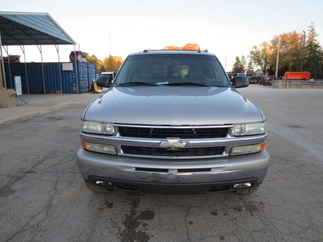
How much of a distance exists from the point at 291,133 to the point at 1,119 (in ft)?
29.4

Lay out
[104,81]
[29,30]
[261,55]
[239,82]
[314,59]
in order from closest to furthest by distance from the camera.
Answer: [239,82], [104,81], [29,30], [314,59], [261,55]

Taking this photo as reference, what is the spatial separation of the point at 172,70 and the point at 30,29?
15863mm

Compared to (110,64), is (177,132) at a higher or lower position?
lower

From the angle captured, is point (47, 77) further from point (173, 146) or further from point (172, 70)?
point (173, 146)

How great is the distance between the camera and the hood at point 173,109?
2.20m

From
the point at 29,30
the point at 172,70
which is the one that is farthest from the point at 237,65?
the point at 172,70

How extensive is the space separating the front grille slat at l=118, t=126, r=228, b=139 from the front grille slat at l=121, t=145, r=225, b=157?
117 mm

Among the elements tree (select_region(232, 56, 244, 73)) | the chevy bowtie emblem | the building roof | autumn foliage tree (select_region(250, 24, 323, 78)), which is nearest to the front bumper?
the chevy bowtie emblem

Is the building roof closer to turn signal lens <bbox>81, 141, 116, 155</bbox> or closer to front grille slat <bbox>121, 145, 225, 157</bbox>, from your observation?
turn signal lens <bbox>81, 141, 116, 155</bbox>

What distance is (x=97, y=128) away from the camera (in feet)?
7.69

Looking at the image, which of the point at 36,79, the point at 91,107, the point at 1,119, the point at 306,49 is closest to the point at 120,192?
the point at 91,107

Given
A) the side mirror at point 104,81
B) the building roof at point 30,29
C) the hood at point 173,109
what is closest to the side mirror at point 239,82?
the hood at point 173,109

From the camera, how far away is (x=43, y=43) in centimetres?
1983

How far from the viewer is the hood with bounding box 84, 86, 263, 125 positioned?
2197 millimetres
